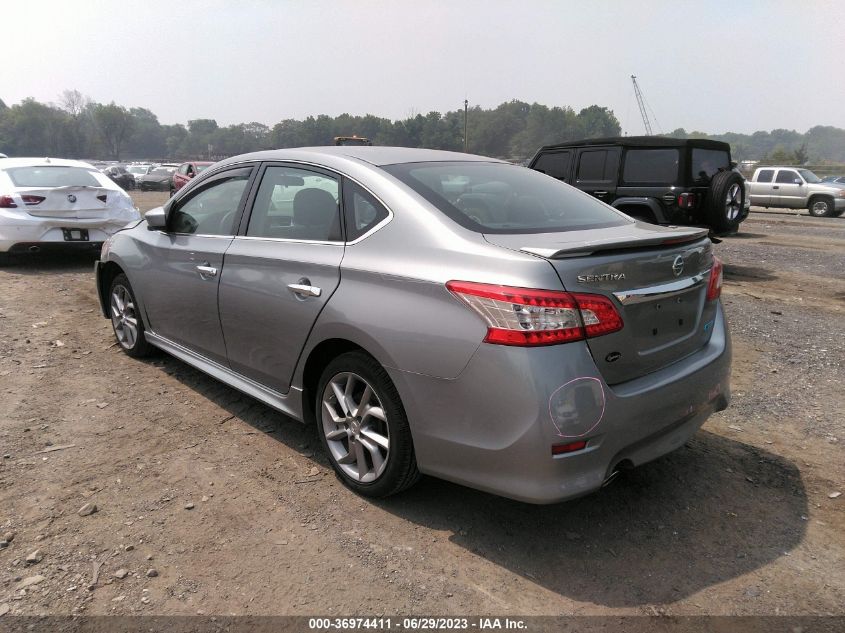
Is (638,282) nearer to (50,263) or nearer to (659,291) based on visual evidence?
(659,291)

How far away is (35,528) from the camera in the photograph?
282 centimetres

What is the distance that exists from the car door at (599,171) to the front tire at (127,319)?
652 cm

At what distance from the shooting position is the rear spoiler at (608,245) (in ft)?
7.94

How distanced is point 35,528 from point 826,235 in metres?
18.0

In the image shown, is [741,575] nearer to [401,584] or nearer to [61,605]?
[401,584]

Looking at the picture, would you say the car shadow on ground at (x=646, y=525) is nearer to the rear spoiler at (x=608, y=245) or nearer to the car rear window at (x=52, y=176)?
the rear spoiler at (x=608, y=245)

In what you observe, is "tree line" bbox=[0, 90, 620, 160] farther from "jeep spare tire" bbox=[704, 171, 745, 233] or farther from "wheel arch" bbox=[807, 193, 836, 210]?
"jeep spare tire" bbox=[704, 171, 745, 233]

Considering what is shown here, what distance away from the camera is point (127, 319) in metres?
5.05

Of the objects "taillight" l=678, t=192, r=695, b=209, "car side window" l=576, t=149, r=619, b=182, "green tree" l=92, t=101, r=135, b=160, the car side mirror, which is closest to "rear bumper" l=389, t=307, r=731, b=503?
the car side mirror

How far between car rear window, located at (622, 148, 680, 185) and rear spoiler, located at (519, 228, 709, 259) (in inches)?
257

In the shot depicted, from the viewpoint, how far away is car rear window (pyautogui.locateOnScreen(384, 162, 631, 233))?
290 cm

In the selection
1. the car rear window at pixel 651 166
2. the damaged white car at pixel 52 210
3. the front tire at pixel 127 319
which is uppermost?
the car rear window at pixel 651 166

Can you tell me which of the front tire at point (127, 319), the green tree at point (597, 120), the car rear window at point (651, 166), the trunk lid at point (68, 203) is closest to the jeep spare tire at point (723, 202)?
the car rear window at point (651, 166)

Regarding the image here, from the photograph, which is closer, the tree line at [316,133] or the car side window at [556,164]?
the car side window at [556,164]
